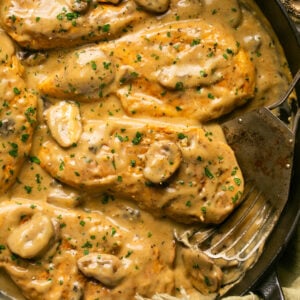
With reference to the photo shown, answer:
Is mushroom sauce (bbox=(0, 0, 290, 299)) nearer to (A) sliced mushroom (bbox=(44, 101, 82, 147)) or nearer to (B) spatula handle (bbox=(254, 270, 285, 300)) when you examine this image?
(A) sliced mushroom (bbox=(44, 101, 82, 147))

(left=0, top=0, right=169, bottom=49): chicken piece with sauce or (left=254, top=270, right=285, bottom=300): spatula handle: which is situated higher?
(left=0, top=0, right=169, bottom=49): chicken piece with sauce

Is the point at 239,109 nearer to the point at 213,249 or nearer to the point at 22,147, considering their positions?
the point at 213,249

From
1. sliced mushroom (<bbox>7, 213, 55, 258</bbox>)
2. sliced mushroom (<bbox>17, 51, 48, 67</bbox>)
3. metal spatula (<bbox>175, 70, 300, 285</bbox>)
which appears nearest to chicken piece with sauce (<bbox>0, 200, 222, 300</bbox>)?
sliced mushroom (<bbox>7, 213, 55, 258</bbox>)

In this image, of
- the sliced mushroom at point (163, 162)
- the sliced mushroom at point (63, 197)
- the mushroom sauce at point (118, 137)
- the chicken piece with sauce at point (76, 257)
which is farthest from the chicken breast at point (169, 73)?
the chicken piece with sauce at point (76, 257)

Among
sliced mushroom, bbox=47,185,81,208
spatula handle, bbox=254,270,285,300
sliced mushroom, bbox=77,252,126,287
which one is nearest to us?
spatula handle, bbox=254,270,285,300

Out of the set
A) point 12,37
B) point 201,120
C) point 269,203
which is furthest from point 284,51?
point 12,37


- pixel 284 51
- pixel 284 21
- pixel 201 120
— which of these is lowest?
pixel 201 120
